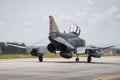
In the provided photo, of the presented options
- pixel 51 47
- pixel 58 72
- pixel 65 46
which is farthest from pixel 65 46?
pixel 58 72

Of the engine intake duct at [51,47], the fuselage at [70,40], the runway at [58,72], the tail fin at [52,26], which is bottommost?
the runway at [58,72]

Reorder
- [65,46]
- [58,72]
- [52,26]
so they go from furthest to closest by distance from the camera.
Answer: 1. [65,46]
2. [52,26]
3. [58,72]

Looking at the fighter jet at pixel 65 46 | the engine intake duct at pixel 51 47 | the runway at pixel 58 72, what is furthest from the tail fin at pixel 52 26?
the runway at pixel 58 72

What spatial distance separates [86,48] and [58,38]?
3.58 meters

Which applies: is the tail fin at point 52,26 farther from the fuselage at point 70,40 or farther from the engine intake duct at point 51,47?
the engine intake duct at point 51,47

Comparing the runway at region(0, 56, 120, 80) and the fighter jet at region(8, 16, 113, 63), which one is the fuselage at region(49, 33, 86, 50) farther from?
the runway at region(0, 56, 120, 80)

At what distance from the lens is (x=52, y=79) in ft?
59.5

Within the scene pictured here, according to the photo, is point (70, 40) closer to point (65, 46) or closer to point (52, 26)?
point (65, 46)

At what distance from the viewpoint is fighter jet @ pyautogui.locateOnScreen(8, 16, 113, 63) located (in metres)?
39.5

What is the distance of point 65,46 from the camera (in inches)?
1607

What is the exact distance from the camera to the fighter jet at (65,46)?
130 ft

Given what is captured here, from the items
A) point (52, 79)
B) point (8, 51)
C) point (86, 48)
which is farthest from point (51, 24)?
point (8, 51)

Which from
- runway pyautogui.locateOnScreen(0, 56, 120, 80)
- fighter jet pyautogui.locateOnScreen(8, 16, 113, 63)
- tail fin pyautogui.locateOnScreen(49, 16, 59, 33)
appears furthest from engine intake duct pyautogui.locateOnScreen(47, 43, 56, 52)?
runway pyautogui.locateOnScreen(0, 56, 120, 80)

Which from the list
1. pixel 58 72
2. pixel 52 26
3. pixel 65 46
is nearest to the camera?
pixel 58 72
